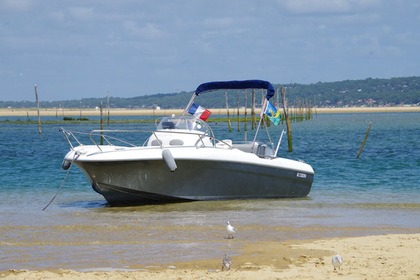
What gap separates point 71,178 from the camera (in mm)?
29547

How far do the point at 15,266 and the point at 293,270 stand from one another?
413cm

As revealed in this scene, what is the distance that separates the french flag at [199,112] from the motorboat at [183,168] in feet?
1.75

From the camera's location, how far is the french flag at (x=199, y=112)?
22578 mm

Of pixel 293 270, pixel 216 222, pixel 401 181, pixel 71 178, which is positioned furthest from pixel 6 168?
pixel 293 270

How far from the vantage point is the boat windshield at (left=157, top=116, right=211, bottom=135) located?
2156 cm

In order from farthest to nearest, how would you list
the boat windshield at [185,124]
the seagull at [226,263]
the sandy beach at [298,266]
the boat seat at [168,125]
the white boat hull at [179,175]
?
the boat seat at [168,125] < the boat windshield at [185,124] < the white boat hull at [179,175] < the seagull at [226,263] < the sandy beach at [298,266]

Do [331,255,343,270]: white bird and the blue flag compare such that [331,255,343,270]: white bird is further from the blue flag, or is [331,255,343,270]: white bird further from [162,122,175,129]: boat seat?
the blue flag

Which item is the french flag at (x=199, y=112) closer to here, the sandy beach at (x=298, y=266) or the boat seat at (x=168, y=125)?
the boat seat at (x=168, y=125)

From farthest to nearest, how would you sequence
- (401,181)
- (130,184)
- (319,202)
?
(401,181)
(319,202)
(130,184)

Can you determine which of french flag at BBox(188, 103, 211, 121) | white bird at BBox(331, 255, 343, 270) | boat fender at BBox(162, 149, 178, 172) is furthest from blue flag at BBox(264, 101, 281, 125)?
white bird at BBox(331, 255, 343, 270)

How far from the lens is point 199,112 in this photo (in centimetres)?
2275

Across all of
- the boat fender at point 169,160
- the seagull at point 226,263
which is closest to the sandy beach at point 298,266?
the seagull at point 226,263

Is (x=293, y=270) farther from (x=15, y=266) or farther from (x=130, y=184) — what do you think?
A: (x=130, y=184)

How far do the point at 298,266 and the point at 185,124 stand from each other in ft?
31.2
